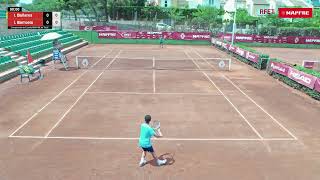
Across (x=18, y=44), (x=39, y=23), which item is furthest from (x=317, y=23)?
(x=18, y=44)

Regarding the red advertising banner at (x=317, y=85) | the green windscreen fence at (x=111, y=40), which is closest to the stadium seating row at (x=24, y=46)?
the green windscreen fence at (x=111, y=40)

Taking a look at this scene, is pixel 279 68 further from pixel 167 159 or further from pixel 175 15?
pixel 175 15

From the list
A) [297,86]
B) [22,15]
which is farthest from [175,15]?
[297,86]

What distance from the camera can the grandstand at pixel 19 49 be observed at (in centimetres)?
2811

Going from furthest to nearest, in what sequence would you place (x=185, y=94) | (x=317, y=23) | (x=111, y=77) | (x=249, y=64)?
(x=317, y=23) < (x=249, y=64) < (x=111, y=77) < (x=185, y=94)

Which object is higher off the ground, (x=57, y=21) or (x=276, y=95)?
(x=57, y=21)

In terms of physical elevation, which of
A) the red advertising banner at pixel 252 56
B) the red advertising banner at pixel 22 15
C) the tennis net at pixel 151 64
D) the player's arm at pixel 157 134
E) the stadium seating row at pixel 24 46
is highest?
the red advertising banner at pixel 22 15

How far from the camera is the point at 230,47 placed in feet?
145

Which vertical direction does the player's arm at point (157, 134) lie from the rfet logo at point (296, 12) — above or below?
below

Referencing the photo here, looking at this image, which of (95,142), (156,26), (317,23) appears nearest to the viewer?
(95,142)

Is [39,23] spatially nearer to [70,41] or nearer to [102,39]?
[70,41]

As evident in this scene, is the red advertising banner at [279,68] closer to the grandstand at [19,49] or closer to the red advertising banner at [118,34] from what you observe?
the grandstand at [19,49]

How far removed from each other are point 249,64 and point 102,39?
88.3ft

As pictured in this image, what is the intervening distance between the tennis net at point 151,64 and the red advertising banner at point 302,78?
7.39 m
